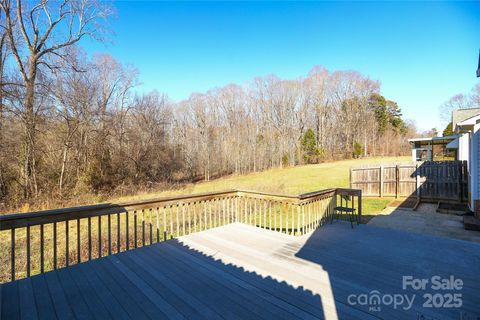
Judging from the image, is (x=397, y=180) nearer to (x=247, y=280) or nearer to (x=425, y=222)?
(x=425, y=222)

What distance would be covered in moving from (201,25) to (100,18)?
5.08 metres

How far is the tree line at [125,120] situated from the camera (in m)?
9.91

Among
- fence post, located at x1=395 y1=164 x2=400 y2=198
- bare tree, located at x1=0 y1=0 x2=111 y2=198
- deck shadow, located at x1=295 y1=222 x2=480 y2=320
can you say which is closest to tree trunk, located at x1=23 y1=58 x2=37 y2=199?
bare tree, located at x1=0 y1=0 x2=111 y2=198

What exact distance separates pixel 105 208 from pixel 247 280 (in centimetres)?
219

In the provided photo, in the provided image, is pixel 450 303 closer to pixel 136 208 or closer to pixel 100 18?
pixel 136 208

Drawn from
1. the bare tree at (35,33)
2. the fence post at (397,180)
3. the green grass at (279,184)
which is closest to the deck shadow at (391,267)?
the green grass at (279,184)

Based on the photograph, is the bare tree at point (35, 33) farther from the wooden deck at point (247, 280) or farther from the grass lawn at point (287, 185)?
the wooden deck at point (247, 280)

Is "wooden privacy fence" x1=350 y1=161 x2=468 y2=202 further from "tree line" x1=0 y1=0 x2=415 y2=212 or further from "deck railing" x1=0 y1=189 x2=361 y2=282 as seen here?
"tree line" x1=0 y1=0 x2=415 y2=212

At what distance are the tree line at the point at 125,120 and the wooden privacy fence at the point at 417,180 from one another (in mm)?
11482

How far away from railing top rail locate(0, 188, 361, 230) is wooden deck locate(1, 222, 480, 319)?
0.64m

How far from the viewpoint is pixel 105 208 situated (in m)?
3.36

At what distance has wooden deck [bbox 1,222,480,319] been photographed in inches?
84.0

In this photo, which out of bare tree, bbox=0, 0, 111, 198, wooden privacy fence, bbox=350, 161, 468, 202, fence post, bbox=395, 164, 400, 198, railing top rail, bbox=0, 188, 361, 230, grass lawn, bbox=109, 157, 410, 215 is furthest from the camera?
fence post, bbox=395, 164, 400, 198

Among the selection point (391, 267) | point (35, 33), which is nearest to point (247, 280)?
point (391, 267)
